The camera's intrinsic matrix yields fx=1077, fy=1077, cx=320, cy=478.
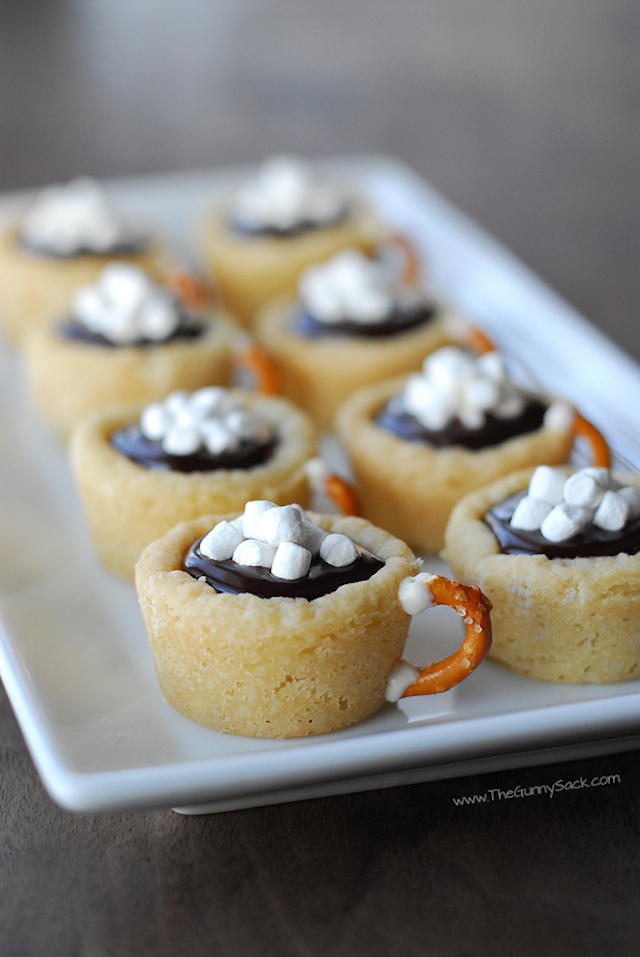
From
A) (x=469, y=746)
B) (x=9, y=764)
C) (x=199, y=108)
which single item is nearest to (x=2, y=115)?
(x=199, y=108)

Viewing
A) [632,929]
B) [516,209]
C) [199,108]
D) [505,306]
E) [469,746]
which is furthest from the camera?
[199,108]

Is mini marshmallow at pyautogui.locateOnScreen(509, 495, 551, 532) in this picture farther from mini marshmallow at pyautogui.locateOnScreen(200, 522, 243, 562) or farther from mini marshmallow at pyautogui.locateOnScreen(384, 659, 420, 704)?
mini marshmallow at pyautogui.locateOnScreen(200, 522, 243, 562)

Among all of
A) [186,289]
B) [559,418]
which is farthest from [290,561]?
[186,289]

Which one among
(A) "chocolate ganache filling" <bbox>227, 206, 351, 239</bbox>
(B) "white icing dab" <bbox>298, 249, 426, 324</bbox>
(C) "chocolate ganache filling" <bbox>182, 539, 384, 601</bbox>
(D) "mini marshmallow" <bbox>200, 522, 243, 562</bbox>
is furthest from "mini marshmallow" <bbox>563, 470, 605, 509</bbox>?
(A) "chocolate ganache filling" <bbox>227, 206, 351, 239</bbox>

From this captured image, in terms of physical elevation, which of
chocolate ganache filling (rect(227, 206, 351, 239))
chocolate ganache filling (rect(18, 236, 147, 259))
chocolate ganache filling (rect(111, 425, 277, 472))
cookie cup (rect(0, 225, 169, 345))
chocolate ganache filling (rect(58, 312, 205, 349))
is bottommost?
cookie cup (rect(0, 225, 169, 345))

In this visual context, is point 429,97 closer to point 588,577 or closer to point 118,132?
point 118,132
